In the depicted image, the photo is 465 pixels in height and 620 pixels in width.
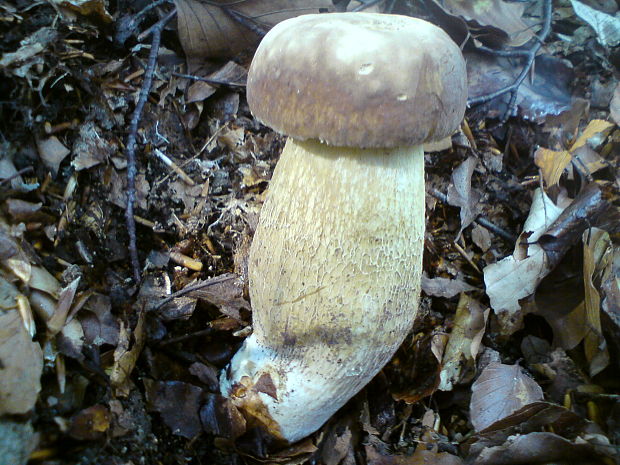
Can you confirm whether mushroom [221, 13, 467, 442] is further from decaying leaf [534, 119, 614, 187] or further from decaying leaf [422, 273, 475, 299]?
decaying leaf [534, 119, 614, 187]

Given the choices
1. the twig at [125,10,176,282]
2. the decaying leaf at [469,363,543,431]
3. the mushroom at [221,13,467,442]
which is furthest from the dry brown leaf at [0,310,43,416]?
the decaying leaf at [469,363,543,431]

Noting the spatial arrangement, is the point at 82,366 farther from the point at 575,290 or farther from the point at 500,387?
the point at 575,290

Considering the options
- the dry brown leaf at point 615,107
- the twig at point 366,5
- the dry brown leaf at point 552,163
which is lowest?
the dry brown leaf at point 552,163

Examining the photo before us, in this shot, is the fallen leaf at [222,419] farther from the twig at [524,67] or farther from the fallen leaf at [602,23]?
the fallen leaf at [602,23]

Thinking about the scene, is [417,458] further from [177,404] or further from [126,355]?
[126,355]

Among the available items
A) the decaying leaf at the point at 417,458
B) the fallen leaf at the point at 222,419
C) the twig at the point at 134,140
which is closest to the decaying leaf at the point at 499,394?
the decaying leaf at the point at 417,458
